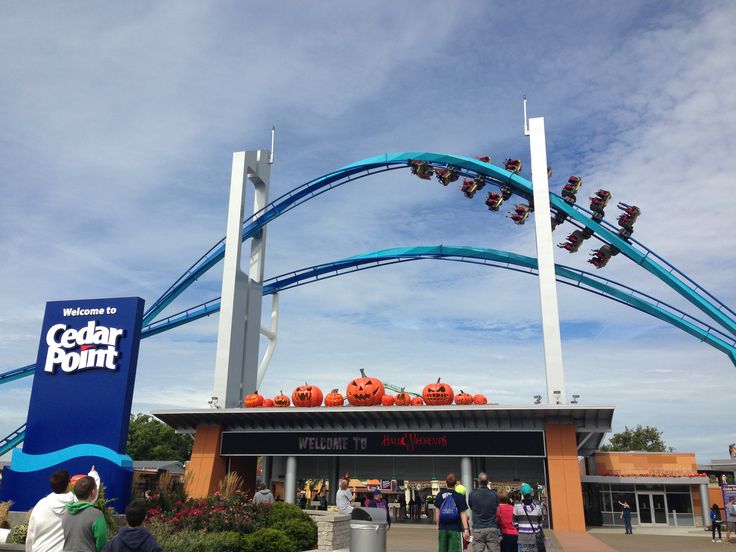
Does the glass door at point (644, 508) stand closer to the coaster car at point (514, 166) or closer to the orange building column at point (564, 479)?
the orange building column at point (564, 479)

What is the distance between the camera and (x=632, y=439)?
71.4 m

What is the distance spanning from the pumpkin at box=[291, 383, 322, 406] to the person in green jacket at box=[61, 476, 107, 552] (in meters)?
24.6

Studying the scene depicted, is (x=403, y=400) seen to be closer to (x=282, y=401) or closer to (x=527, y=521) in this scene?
(x=282, y=401)

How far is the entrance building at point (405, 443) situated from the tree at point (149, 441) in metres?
50.2

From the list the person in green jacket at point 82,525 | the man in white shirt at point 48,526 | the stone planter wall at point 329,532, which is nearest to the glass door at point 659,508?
the stone planter wall at point 329,532

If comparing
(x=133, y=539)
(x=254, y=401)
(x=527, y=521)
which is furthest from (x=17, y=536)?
(x=254, y=401)

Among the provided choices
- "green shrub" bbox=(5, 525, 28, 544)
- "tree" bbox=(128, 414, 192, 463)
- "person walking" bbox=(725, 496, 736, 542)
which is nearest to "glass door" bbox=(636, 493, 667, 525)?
"person walking" bbox=(725, 496, 736, 542)

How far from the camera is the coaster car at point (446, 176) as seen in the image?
34.6 meters

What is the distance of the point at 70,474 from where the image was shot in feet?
70.6

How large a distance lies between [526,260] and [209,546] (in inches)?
958

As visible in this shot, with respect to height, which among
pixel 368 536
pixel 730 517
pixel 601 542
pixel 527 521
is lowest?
pixel 601 542

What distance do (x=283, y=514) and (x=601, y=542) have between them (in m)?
11.8

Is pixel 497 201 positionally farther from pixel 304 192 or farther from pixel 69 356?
pixel 69 356

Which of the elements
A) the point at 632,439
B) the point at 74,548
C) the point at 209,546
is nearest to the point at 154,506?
the point at 209,546
